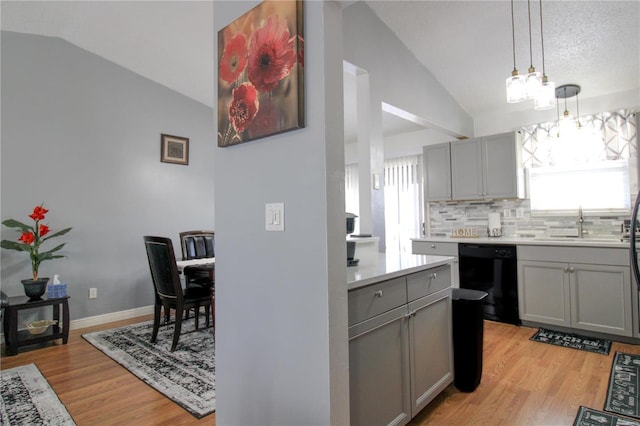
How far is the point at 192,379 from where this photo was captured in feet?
8.18

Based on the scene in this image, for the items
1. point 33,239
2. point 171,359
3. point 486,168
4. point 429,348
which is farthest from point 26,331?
point 486,168

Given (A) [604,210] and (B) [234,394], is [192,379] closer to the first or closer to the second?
(B) [234,394]

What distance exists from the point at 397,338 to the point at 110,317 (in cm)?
354

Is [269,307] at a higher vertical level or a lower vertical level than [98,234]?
lower

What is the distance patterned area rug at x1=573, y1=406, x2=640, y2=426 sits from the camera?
1915 millimetres

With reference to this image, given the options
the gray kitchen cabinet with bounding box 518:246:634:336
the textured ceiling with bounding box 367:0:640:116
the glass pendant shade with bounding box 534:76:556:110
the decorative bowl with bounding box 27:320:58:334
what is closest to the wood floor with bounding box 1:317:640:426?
the decorative bowl with bounding box 27:320:58:334

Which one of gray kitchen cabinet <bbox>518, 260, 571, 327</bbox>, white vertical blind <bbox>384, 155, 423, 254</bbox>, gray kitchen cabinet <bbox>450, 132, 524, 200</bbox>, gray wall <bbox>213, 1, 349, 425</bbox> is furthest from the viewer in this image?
white vertical blind <bbox>384, 155, 423, 254</bbox>

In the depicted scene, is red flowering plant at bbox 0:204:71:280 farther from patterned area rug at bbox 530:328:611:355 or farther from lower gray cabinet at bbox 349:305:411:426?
patterned area rug at bbox 530:328:611:355

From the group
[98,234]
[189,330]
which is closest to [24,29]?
[98,234]

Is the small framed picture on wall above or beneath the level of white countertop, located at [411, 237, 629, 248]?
above

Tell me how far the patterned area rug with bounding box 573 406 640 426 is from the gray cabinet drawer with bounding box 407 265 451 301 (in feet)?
3.18

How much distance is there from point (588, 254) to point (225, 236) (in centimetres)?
326

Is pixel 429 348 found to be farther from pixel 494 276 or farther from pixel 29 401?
pixel 29 401

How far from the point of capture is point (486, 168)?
4.18 meters
